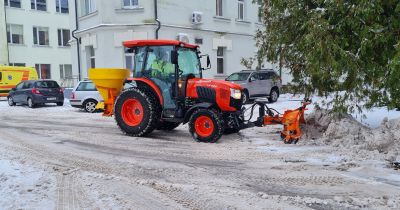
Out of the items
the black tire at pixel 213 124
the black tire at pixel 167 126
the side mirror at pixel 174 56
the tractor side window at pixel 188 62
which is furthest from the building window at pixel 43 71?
the black tire at pixel 213 124

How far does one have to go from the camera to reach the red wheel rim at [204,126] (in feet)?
27.5

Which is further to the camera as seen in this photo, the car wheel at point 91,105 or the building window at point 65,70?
the building window at point 65,70

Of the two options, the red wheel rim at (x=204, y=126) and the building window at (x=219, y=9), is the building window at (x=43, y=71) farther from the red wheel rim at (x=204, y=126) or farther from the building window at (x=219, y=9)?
the red wheel rim at (x=204, y=126)

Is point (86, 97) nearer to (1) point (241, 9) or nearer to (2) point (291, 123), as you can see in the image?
(2) point (291, 123)

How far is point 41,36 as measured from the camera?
31953 millimetres

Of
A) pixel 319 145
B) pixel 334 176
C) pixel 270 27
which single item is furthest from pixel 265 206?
pixel 270 27

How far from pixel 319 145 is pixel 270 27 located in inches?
125

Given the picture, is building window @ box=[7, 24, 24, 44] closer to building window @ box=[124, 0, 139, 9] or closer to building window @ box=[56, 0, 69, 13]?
building window @ box=[56, 0, 69, 13]

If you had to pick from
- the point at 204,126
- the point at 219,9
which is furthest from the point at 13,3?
the point at 204,126

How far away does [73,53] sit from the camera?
75.6 feet

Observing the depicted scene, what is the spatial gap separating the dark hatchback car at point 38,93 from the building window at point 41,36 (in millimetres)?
13117

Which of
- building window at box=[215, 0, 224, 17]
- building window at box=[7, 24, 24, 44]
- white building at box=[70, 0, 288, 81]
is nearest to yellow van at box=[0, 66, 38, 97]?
white building at box=[70, 0, 288, 81]

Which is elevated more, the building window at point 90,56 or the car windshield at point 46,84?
the building window at point 90,56

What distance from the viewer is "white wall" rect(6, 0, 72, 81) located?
30208mm
